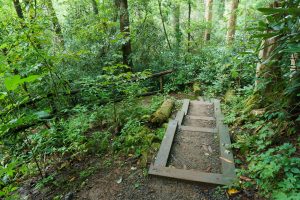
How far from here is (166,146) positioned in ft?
11.9

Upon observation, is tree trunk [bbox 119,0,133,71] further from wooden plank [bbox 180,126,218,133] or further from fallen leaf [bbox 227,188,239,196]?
fallen leaf [bbox 227,188,239,196]

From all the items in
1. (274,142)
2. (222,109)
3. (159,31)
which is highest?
(159,31)

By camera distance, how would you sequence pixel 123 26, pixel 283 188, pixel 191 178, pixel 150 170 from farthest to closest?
pixel 123 26, pixel 150 170, pixel 191 178, pixel 283 188

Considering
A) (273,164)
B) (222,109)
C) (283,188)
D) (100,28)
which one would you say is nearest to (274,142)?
(273,164)

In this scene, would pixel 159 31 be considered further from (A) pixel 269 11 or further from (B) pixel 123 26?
(A) pixel 269 11

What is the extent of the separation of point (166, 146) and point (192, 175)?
858 millimetres

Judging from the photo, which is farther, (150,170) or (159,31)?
(159,31)

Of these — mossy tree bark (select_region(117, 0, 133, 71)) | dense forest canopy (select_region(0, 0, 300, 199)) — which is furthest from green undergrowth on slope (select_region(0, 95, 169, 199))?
mossy tree bark (select_region(117, 0, 133, 71))

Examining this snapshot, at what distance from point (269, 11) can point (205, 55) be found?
8064 millimetres

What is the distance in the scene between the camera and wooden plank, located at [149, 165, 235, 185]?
2722 mm

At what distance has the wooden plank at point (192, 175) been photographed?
272 centimetres

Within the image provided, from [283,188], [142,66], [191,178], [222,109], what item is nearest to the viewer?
[283,188]

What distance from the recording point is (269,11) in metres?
1.73

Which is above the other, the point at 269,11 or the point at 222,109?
the point at 269,11
